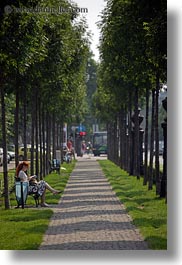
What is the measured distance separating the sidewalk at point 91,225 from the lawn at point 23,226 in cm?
18

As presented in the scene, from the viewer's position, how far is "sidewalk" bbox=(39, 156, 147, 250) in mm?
14941

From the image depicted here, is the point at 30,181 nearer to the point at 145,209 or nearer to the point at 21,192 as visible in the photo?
the point at 21,192

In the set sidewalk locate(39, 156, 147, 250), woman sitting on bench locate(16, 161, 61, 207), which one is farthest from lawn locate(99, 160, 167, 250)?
woman sitting on bench locate(16, 161, 61, 207)

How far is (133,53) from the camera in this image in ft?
74.2

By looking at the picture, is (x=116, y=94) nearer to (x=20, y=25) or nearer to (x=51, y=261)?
(x=20, y=25)

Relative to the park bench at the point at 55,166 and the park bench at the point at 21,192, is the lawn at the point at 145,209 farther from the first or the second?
the park bench at the point at 55,166

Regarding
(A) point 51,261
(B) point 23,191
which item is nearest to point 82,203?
(B) point 23,191

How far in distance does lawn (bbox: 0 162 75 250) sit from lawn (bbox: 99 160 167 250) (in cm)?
191

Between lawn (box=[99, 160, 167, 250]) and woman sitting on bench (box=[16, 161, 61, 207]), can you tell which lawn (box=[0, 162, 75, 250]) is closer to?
woman sitting on bench (box=[16, 161, 61, 207])

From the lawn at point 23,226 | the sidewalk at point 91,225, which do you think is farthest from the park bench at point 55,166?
the lawn at point 23,226

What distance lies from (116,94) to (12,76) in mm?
13568

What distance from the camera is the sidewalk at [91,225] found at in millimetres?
14941

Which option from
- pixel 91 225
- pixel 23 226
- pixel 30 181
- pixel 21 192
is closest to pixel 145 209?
pixel 21 192

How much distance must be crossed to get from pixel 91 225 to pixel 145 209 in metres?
3.85
